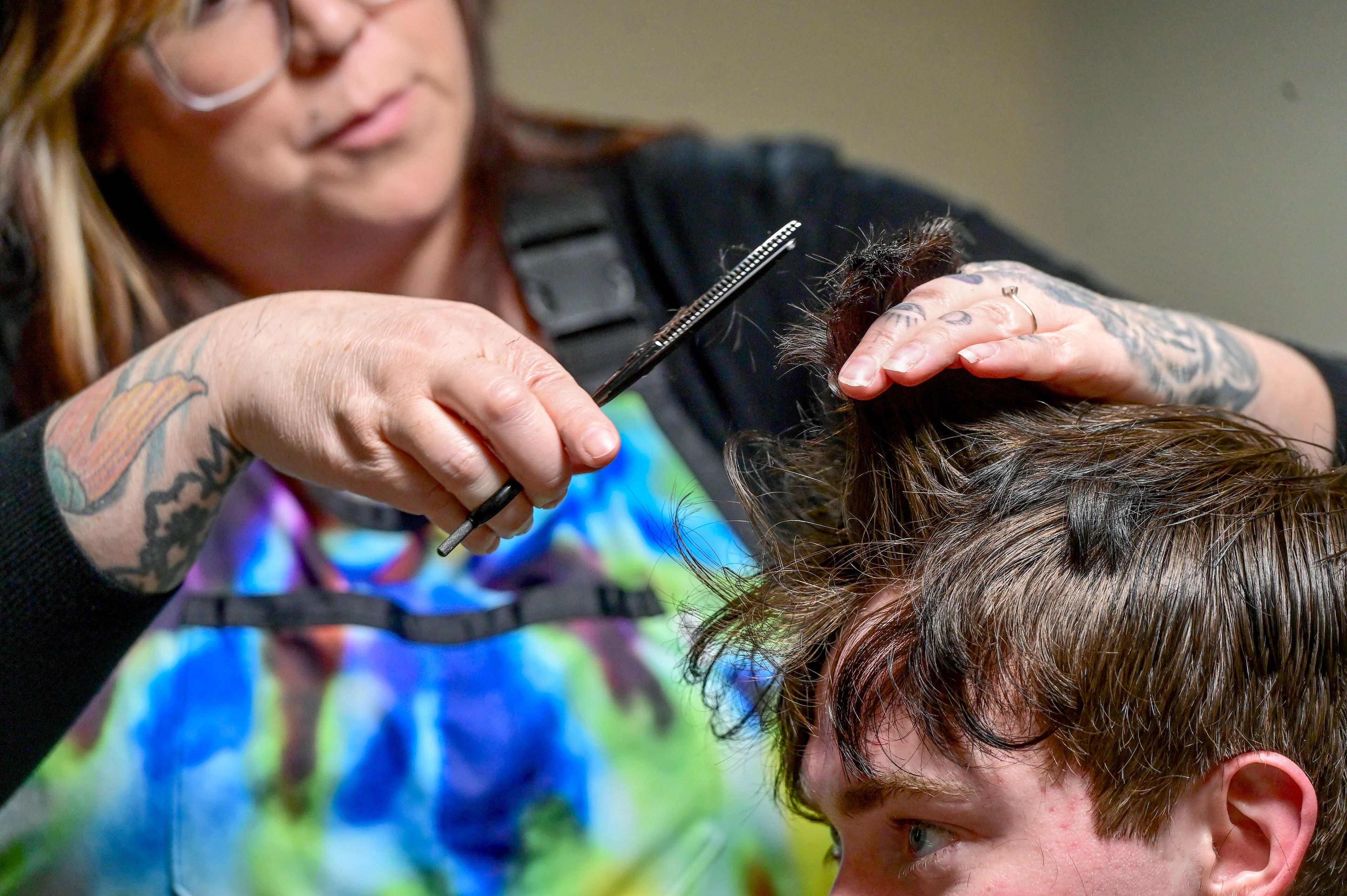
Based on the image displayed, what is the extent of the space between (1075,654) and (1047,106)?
1331 millimetres

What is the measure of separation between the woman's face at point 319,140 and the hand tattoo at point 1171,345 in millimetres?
528

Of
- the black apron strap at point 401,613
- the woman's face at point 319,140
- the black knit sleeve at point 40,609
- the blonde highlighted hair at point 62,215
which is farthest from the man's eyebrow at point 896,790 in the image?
the blonde highlighted hair at point 62,215

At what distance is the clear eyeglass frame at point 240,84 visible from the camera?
0.91 m

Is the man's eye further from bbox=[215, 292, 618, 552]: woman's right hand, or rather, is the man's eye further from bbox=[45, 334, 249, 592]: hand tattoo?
bbox=[45, 334, 249, 592]: hand tattoo

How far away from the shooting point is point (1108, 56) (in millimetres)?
1491

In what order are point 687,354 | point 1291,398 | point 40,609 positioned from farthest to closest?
point 687,354, point 1291,398, point 40,609

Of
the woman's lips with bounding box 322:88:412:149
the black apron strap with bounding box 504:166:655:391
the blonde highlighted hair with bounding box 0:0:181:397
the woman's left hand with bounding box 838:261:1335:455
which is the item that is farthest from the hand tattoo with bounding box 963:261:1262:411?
the blonde highlighted hair with bounding box 0:0:181:397

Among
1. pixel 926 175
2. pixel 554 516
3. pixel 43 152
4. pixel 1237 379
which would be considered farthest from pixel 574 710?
pixel 926 175

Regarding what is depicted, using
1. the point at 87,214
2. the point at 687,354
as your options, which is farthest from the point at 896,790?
the point at 87,214

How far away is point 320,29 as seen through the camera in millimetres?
909

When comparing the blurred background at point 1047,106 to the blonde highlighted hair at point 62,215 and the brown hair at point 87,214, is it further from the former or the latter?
the blonde highlighted hair at point 62,215

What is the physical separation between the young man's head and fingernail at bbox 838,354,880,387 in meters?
0.06

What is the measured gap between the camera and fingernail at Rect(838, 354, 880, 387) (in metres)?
0.54

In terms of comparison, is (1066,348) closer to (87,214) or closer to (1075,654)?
(1075,654)
